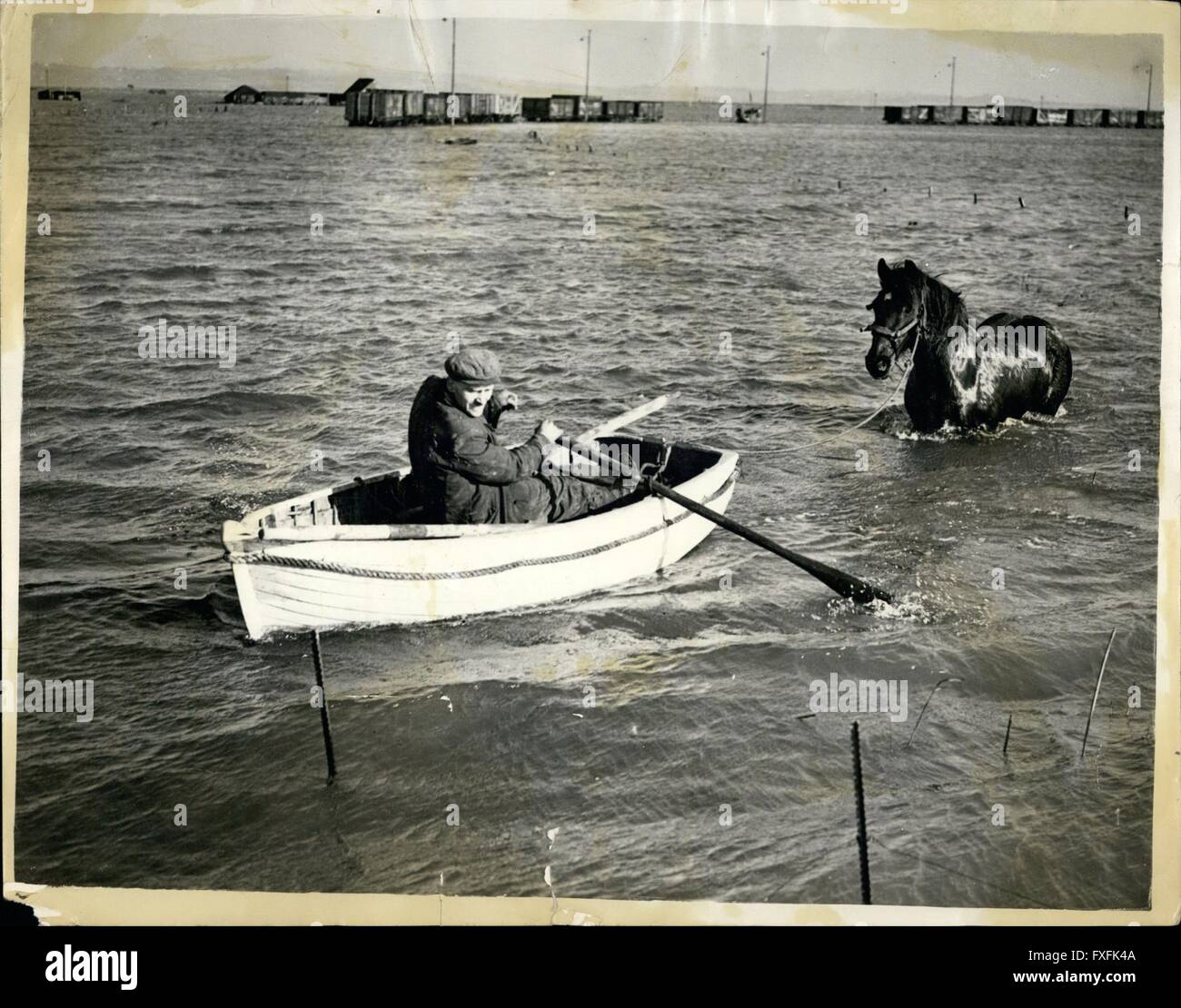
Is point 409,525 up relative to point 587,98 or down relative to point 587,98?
down

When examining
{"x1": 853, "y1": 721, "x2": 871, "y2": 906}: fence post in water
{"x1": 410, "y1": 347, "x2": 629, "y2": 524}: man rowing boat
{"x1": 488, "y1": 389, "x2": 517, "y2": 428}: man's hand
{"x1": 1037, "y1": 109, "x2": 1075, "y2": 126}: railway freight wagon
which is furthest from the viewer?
{"x1": 1037, "y1": 109, "x2": 1075, "y2": 126}: railway freight wagon

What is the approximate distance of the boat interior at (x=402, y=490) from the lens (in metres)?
4.21

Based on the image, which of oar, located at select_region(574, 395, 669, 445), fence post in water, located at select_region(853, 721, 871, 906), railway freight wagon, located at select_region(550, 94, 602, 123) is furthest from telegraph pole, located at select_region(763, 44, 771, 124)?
fence post in water, located at select_region(853, 721, 871, 906)

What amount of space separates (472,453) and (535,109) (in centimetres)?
145

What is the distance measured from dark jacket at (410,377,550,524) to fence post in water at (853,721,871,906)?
1.50m

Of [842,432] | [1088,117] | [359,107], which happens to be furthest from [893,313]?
[359,107]

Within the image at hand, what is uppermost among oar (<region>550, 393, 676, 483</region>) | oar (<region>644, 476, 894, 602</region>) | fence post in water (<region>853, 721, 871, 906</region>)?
oar (<region>550, 393, 676, 483</region>)

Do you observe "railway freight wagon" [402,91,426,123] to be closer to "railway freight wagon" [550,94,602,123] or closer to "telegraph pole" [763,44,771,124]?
"railway freight wagon" [550,94,602,123]

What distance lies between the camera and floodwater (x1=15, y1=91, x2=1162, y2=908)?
388 cm

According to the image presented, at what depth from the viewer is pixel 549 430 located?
430cm

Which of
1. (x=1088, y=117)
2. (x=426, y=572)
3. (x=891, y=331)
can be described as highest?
(x=1088, y=117)

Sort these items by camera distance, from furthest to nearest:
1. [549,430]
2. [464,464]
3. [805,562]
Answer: [549,430], [805,562], [464,464]

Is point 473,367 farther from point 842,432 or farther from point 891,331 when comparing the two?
point 891,331
